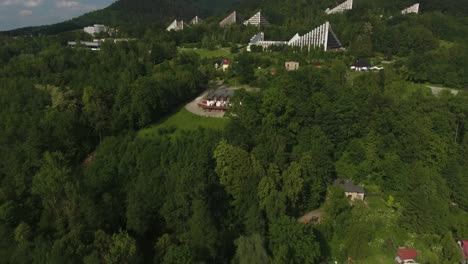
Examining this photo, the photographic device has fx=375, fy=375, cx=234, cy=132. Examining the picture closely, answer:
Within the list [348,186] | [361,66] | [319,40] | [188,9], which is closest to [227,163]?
[348,186]

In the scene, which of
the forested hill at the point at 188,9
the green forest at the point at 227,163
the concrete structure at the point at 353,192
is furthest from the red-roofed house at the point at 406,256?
the forested hill at the point at 188,9

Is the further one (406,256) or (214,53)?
(214,53)

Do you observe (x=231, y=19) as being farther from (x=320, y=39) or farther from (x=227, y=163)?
(x=227, y=163)

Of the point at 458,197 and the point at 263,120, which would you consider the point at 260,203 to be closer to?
the point at 263,120

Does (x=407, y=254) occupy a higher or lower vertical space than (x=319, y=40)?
lower

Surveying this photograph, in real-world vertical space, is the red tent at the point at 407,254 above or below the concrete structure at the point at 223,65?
below

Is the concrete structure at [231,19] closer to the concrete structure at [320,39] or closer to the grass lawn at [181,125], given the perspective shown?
the concrete structure at [320,39]

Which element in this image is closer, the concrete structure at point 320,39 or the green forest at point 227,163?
the green forest at point 227,163
